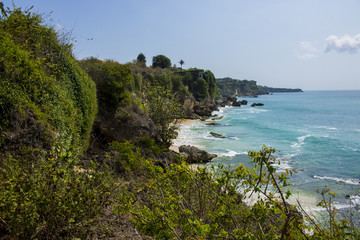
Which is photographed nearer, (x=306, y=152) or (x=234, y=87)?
(x=306, y=152)

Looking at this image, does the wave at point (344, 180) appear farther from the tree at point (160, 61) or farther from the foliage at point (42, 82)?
the tree at point (160, 61)

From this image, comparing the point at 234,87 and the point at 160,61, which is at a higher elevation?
the point at 160,61

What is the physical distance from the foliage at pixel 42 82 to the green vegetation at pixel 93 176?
0.12ft

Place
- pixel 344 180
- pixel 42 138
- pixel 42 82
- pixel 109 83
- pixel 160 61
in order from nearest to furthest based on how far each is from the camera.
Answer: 1. pixel 42 138
2. pixel 42 82
3. pixel 109 83
4. pixel 344 180
5. pixel 160 61

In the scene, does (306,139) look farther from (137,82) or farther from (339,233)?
(339,233)

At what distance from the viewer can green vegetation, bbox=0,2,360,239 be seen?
3.34 meters

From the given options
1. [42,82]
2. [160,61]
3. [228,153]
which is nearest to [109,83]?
[42,82]

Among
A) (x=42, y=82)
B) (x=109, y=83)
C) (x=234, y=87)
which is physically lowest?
(x=42, y=82)

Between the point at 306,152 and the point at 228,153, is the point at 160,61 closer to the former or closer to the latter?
the point at 228,153

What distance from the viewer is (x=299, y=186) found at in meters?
16.6

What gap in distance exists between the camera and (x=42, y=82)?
841 centimetres

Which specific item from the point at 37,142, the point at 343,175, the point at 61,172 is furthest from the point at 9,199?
the point at 343,175

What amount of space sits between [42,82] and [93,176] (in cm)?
555

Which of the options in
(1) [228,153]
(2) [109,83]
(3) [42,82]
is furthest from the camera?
(1) [228,153]
